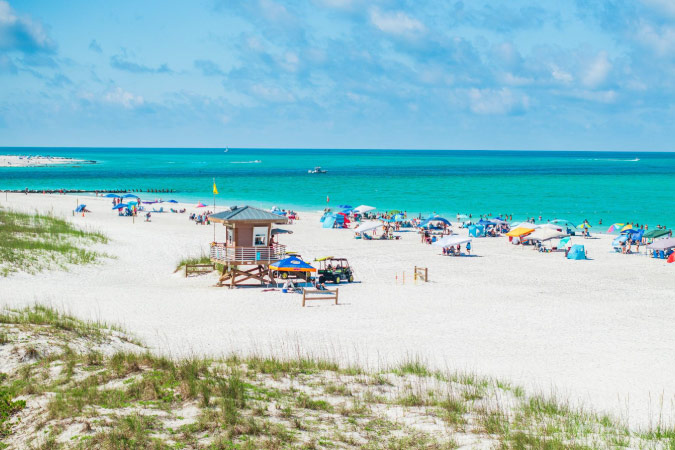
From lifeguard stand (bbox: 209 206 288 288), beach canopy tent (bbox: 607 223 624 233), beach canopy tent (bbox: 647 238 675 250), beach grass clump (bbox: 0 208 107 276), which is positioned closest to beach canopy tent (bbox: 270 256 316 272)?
lifeguard stand (bbox: 209 206 288 288)

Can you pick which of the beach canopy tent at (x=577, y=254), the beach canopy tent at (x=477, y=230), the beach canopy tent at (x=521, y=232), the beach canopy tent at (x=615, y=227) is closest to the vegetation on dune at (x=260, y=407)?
the beach canopy tent at (x=577, y=254)

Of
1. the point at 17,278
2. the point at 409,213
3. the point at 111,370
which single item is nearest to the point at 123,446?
the point at 111,370

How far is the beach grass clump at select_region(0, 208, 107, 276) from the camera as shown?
81.1 ft

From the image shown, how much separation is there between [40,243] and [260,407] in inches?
870

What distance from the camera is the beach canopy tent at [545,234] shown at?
37594 mm

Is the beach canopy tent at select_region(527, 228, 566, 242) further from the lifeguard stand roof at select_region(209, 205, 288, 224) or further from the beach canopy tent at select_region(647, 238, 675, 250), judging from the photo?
the lifeguard stand roof at select_region(209, 205, 288, 224)

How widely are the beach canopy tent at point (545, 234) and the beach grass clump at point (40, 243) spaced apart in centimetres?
2561

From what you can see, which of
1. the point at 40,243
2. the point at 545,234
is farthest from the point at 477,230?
the point at 40,243

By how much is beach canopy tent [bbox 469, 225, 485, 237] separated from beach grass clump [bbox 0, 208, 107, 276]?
26019 millimetres

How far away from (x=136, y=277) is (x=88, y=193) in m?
59.5

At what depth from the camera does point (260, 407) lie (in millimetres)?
9852

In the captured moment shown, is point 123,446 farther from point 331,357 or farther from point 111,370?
point 331,357

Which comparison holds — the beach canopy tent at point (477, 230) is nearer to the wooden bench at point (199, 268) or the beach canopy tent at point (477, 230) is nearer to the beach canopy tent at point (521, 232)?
the beach canopy tent at point (521, 232)

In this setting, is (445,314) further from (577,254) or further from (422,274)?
(577,254)
